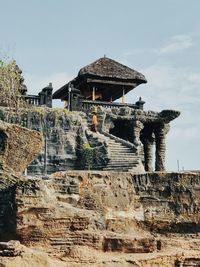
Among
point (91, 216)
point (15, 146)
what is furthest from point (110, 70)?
point (91, 216)

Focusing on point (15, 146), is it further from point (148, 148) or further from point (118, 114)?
point (148, 148)

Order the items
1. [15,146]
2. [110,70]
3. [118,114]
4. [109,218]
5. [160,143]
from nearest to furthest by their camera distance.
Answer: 1. [15,146]
2. [109,218]
3. [118,114]
4. [160,143]
5. [110,70]

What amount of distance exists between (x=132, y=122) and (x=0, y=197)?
2086cm

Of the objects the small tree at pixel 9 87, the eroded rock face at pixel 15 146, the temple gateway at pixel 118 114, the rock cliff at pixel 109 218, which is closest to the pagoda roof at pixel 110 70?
the temple gateway at pixel 118 114

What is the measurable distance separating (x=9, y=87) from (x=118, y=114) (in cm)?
669

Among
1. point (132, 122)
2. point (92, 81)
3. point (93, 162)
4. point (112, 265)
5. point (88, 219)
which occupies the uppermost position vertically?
point (92, 81)

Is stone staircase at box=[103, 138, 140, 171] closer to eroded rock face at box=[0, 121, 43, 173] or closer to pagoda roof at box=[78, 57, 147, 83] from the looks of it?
pagoda roof at box=[78, 57, 147, 83]

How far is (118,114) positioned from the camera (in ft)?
107

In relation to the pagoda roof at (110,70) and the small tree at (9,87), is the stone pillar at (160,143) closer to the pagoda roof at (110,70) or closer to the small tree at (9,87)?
the pagoda roof at (110,70)

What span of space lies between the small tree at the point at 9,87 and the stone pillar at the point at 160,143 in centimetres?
884

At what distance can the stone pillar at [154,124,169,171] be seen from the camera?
34625mm

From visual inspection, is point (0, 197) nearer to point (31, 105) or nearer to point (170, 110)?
point (31, 105)

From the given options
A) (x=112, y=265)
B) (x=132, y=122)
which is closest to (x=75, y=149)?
(x=132, y=122)

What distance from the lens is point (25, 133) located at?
14.4 meters
